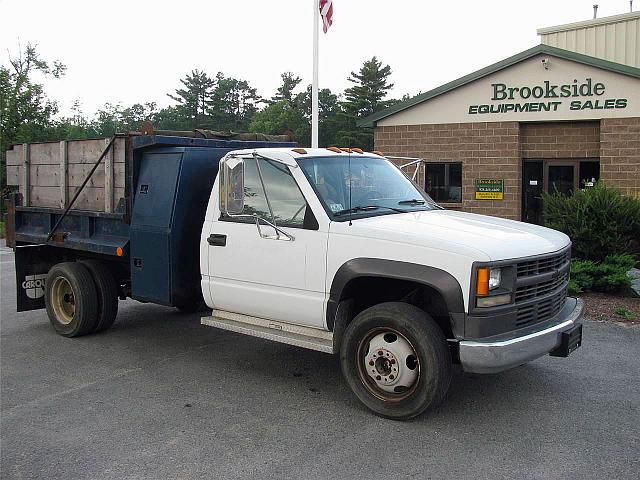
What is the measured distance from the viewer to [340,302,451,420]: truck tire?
4.87 metres

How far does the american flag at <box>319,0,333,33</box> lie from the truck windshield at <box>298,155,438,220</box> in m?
8.47

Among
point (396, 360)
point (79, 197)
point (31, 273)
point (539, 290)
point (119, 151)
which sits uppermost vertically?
point (119, 151)

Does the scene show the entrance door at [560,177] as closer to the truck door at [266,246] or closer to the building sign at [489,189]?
the building sign at [489,189]

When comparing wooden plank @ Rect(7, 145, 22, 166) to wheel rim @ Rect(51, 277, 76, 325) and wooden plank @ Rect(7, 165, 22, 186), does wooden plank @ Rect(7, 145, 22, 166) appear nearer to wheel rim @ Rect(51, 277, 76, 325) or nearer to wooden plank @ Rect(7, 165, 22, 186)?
wooden plank @ Rect(7, 165, 22, 186)

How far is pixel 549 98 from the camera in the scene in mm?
15680

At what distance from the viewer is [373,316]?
16.8 feet

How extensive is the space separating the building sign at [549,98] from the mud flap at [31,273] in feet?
37.2

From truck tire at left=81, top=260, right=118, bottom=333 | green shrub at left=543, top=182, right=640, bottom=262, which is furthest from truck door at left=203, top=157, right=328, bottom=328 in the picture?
green shrub at left=543, top=182, right=640, bottom=262

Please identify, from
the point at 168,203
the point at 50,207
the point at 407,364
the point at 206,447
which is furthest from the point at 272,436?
the point at 50,207

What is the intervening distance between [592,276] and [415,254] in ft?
20.3

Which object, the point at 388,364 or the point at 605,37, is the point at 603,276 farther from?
the point at 605,37

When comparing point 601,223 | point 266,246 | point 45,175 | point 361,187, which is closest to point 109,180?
point 45,175

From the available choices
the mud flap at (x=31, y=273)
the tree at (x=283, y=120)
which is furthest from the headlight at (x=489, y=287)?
the tree at (x=283, y=120)

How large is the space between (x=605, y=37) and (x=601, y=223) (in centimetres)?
1272
